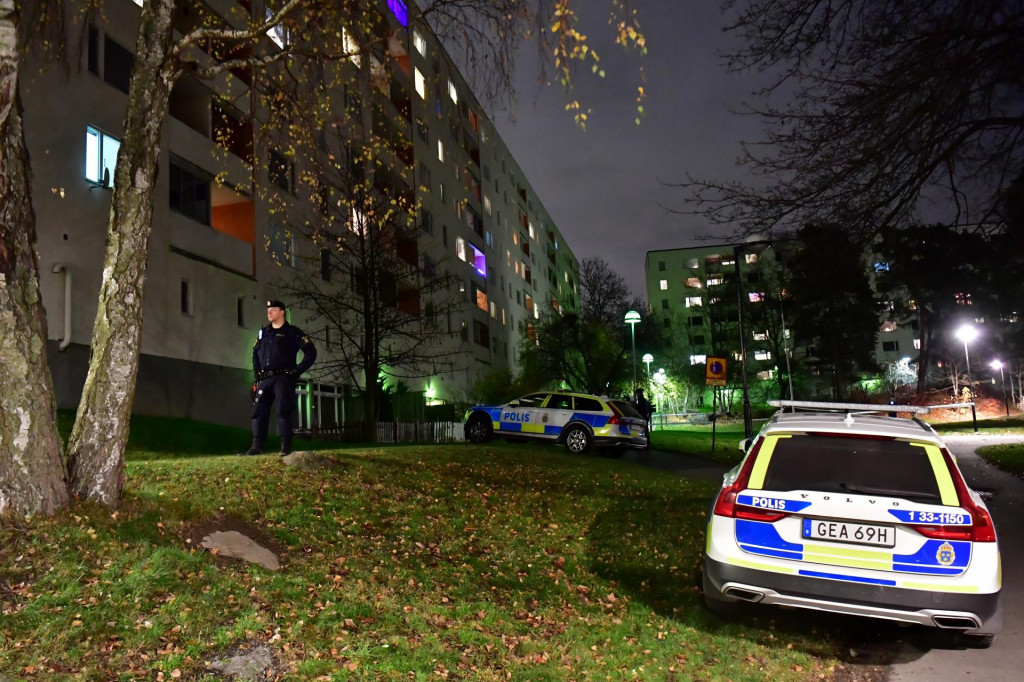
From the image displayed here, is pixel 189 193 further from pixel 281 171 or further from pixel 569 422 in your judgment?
pixel 569 422

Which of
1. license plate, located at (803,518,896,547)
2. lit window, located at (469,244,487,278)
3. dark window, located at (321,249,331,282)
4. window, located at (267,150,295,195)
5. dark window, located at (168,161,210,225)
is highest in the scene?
lit window, located at (469,244,487,278)

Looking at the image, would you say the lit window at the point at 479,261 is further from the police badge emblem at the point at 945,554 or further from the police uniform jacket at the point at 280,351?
the police badge emblem at the point at 945,554

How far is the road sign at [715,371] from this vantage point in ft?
71.3

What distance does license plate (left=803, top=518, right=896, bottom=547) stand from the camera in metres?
5.29

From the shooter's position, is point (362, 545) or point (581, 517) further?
Result: point (581, 517)

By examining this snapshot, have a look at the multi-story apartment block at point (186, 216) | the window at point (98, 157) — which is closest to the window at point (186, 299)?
the multi-story apartment block at point (186, 216)

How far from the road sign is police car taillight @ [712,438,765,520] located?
52.7ft

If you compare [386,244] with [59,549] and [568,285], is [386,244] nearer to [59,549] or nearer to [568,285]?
[59,549]

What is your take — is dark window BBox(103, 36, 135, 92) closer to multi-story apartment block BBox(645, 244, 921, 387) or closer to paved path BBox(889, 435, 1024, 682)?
paved path BBox(889, 435, 1024, 682)

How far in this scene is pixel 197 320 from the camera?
2061 centimetres

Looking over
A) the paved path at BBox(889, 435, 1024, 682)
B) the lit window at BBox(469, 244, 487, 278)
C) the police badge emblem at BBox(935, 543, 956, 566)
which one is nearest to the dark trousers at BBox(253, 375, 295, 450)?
the paved path at BBox(889, 435, 1024, 682)

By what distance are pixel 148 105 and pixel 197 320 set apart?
14.2 m

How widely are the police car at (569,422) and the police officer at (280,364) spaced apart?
435 inches

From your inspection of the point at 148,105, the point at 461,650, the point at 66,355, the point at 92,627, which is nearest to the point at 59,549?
the point at 92,627
